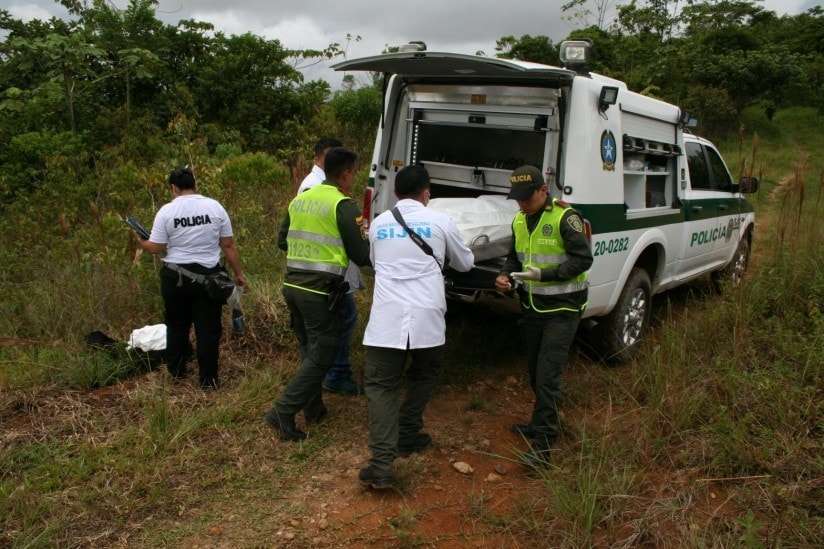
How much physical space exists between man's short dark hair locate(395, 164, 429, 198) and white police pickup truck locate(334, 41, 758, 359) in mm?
813

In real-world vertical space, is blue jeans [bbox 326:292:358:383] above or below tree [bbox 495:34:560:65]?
below

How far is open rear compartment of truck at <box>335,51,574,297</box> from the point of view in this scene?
160 inches

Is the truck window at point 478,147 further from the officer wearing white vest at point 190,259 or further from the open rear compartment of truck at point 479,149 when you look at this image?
the officer wearing white vest at point 190,259

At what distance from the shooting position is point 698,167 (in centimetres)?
596

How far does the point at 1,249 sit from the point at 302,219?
4.41m

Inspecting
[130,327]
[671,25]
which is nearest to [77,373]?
[130,327]

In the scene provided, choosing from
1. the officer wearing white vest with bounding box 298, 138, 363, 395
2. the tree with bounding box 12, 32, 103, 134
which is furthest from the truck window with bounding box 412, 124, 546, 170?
the tree with bounding box 12, 32, 103, 134

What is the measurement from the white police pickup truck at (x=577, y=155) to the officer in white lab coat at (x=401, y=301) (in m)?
0.73

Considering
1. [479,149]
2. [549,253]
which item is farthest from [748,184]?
[549,253]

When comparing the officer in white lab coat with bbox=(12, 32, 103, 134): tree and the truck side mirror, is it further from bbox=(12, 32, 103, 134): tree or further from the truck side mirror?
bbox=(12, 32, 103, 134): tree

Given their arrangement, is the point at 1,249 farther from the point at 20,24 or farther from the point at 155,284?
the point at 20,24

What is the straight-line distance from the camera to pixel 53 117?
9.65 metres

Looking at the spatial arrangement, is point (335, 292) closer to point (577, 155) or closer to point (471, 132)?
point (577, 155)

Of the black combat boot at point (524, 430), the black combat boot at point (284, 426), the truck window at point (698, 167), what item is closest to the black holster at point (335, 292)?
the black combat boot at point (284, 426)
